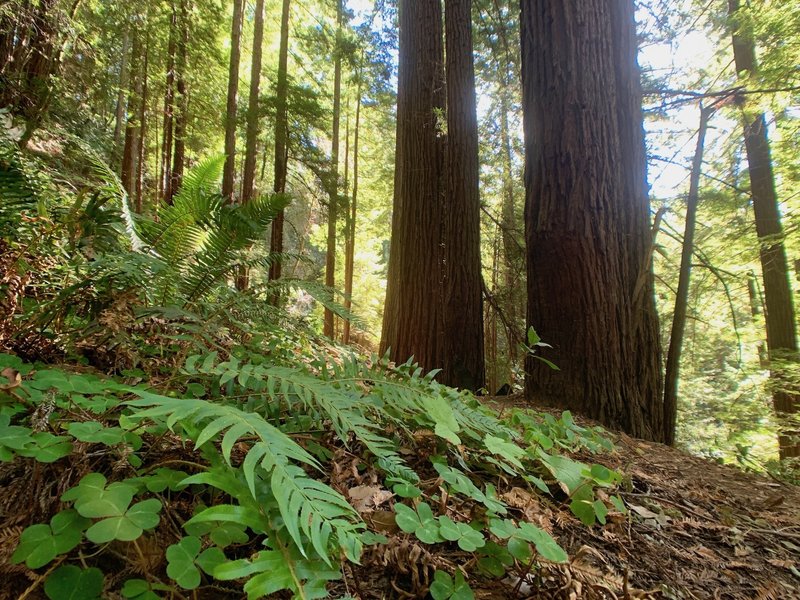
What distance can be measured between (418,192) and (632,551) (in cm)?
397

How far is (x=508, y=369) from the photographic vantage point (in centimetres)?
582

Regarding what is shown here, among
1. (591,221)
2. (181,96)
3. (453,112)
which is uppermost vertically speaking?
(181,96)

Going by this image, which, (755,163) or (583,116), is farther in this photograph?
(755,163)

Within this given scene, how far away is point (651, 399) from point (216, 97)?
1277 cm

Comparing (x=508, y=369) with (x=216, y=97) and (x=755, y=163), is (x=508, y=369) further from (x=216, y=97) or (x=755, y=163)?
(x=216, y=97)

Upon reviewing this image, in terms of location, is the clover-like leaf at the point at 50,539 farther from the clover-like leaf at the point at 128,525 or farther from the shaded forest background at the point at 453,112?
the shaded forest background at the point at 453,112

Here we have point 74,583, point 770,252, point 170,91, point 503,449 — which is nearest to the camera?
point 74,583

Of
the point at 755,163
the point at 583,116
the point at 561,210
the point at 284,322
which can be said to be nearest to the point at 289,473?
the point at 284,322

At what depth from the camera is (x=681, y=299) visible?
2973 mm

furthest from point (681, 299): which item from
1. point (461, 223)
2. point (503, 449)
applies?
Result: point (503, 449)

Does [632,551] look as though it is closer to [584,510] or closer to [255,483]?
[584,510]

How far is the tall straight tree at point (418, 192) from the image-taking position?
4273 millimetres

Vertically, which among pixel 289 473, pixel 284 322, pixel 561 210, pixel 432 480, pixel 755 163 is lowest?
pixel 432 480

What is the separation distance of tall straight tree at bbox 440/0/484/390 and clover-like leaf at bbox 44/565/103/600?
3435 millimetres
